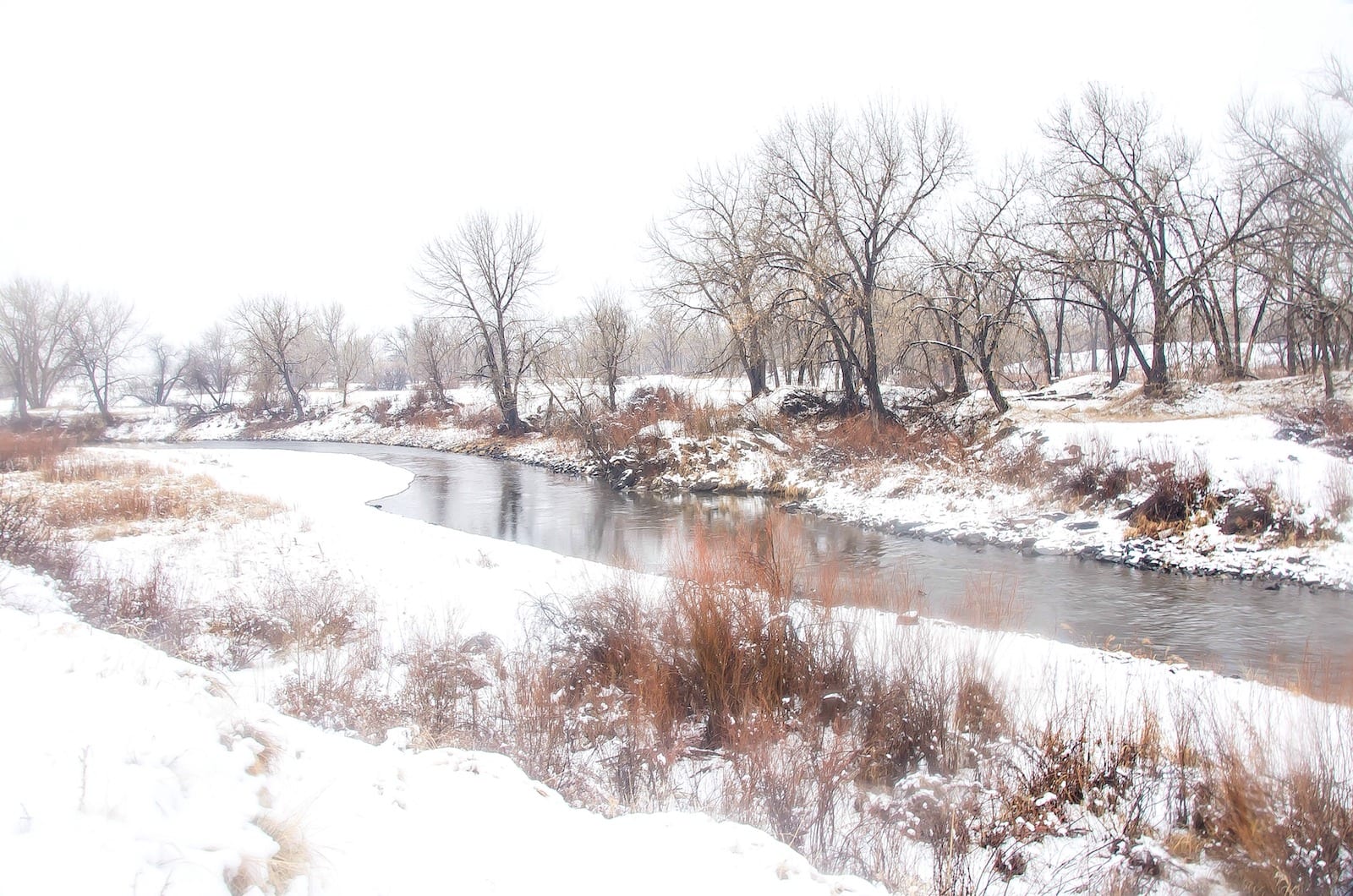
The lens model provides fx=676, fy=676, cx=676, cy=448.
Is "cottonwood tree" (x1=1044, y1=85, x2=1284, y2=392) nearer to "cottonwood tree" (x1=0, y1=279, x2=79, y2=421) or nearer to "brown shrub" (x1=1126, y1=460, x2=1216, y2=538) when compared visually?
"brown shrub" (x1=1126, y1=460, x2=1216, y2=538)

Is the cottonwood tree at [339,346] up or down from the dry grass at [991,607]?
up

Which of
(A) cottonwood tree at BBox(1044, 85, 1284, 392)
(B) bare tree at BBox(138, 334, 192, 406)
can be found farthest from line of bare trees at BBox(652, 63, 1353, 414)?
(B) bare tree at BBox(138, 334, 192, 406)

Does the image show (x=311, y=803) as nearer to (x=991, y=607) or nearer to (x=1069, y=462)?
(x=991, y=607)

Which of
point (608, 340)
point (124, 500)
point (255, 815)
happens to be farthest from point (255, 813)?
point (608, 340)

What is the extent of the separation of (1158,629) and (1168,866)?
6.58m

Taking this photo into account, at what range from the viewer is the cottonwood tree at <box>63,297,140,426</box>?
17.3 m

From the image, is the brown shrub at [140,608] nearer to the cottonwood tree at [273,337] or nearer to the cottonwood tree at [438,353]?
the cottonwood tree at [438,353]

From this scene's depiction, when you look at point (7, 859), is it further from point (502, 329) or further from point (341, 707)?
point (502, 329)

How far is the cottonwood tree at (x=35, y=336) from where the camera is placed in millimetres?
14742

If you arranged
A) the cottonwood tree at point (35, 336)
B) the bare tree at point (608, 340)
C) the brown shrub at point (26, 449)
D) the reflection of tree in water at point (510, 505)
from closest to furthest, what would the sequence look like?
the cottonwood tree at point (35, 336) → the reflection of tree in water at point (510, 505) → the brown shrub at point (26, 449) → the bare tree at point (608, 340)

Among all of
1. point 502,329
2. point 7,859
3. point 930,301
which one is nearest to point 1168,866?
point 7,859

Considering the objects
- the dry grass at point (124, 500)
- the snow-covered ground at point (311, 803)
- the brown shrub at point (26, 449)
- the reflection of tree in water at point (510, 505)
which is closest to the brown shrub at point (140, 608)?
the snow-covered ground at point (311, 803)

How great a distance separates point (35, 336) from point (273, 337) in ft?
156

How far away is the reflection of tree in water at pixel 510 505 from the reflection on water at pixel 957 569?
0.37 feet
